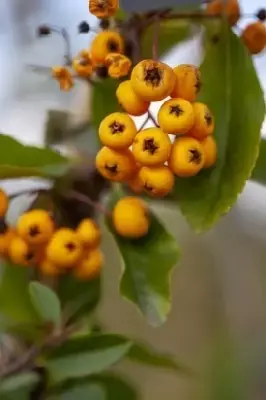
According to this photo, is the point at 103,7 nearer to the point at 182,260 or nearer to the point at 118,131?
the point at 118,131

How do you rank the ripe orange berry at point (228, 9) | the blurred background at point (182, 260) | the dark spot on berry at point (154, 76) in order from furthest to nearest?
the blurred background at point (182, 260), the ripe orange berry at point (228, 9), the dark spot on berry at point (154, 76)

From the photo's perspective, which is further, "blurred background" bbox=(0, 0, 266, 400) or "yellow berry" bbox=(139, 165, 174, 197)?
"blurred background" bbox=(0, 0, 266, 400)

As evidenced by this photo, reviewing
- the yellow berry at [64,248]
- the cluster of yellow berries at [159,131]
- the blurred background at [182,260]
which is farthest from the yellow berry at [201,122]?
the blurred background at [182,260]

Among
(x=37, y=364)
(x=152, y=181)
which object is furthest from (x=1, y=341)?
(x=152, y=181)

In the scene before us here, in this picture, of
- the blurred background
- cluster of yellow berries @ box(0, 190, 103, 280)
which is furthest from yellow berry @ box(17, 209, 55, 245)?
the blurred background

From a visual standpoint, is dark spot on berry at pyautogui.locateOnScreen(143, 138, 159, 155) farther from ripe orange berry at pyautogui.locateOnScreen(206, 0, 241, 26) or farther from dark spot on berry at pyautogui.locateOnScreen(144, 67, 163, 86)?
ripe orange berry at pyautogui.locateOnScreen(206, 0, 241, 26)

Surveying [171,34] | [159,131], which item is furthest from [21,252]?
[171,34]

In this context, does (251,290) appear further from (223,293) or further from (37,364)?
(37,364)

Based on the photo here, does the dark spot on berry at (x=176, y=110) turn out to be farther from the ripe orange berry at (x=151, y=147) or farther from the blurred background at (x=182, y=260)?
the blurred background at (x=182, y=260)
